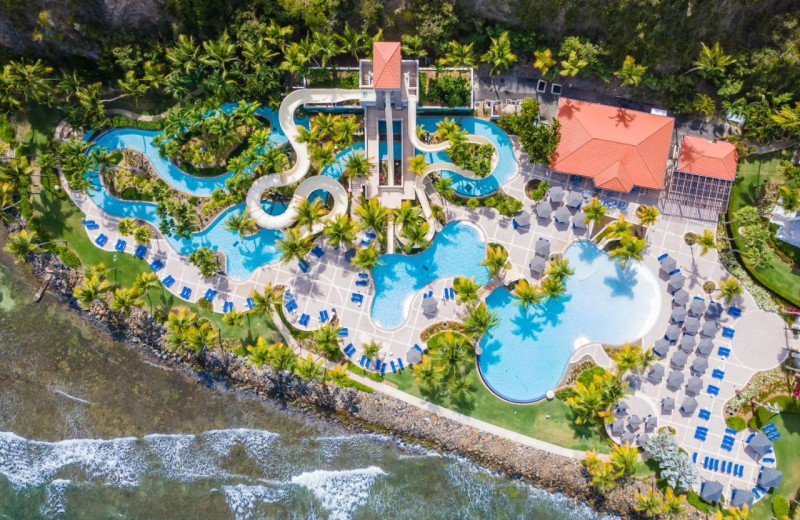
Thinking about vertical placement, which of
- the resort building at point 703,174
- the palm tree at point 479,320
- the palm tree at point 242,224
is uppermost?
the resort building at point 703,174

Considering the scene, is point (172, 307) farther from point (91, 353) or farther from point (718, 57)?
point (718, 57)

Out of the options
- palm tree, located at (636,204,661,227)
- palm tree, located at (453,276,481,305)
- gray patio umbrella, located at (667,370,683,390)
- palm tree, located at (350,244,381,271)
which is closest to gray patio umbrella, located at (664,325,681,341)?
gray patio umbrella, located at (667,370,683,390)

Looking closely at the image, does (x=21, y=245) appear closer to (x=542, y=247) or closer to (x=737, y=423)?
(x=542, y=247)

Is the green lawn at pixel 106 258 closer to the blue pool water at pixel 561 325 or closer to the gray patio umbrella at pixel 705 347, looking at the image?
the blue pool water at pixel 561 325

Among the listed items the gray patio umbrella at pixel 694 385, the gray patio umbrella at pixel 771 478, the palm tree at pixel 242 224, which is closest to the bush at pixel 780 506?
the gray patio umbrella at pixel 771 478

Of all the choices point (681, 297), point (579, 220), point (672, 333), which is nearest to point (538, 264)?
→ point (579, 220)

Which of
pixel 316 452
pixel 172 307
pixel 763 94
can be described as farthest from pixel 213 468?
pixel 763 94

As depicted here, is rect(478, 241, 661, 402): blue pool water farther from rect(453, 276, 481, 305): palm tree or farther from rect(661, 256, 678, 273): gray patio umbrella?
rect(453, 276, 481, 305): palm tree

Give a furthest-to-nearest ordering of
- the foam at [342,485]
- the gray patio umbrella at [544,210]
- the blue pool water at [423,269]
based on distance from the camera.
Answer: the foam at [342,485], the blue pool water at [423,269], the gray patio umbrella at [544,210]
